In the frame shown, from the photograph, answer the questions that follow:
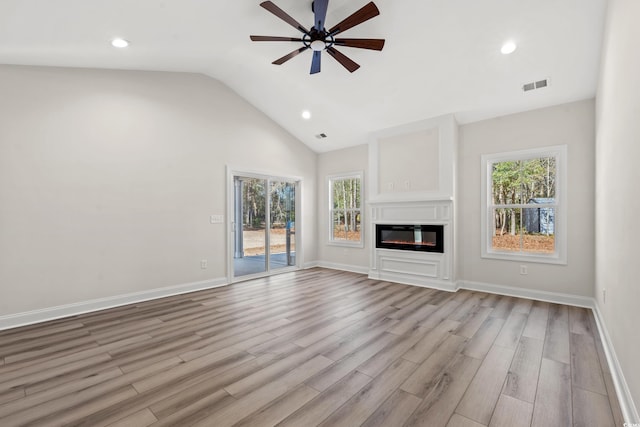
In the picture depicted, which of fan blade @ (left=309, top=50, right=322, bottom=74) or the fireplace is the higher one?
fan blade @ (left=309, top=50, right=322, bottom=74)

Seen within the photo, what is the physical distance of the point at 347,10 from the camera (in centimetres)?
318

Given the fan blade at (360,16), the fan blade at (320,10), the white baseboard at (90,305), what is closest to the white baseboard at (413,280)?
the white baseboard at (90,305)

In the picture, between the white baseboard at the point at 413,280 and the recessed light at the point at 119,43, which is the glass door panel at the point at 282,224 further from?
the recessed light at the point at 119,43

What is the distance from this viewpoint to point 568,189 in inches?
158

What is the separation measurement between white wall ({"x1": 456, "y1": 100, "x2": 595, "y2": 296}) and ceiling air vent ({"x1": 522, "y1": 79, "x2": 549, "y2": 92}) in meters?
0.54

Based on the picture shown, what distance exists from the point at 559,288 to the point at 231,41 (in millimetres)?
5628

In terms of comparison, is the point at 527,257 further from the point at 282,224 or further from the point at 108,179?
the point at 108,179

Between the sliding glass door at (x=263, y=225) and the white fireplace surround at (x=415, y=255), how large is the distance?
75.5 inches

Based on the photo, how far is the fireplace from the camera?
489cm

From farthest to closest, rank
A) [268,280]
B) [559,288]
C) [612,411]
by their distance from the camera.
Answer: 1. [268,280]
2. [559,288]
3. [612,411]

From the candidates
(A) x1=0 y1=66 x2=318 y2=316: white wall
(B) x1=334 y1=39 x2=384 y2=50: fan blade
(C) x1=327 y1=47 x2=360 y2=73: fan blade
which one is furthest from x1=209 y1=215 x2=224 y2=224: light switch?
(B) x1=334 y1=39 x2=384 y2=50: fan blade

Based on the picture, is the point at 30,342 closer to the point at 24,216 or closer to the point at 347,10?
the point at 24,216

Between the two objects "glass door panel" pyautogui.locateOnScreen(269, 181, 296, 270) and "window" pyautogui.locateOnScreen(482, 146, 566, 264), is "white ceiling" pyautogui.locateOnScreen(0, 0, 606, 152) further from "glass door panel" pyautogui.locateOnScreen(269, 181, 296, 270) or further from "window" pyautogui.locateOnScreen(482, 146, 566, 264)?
"glass door panel" pyautogui.locateOnScreen(269, 181, 296, 270)

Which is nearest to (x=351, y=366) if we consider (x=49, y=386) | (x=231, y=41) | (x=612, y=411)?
(x=612, y=411)
